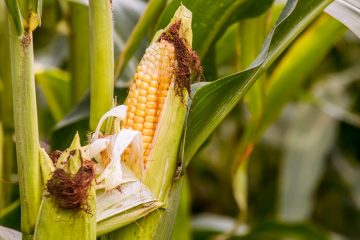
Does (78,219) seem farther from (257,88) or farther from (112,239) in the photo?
(257,88)

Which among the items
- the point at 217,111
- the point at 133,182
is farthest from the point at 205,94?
the point at 133,182

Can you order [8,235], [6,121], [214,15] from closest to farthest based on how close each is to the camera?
[8,235], [214,15], [6,121]

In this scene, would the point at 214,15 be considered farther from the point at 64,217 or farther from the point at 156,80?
the point at 64,217

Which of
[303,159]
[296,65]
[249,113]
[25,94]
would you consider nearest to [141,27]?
[25,94]

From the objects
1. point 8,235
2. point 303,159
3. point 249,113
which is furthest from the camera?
point 303,159

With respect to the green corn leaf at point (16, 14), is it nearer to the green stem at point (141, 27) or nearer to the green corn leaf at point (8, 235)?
the green corn leaf at point (8, 235)

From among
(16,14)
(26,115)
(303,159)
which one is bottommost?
(303,159)
